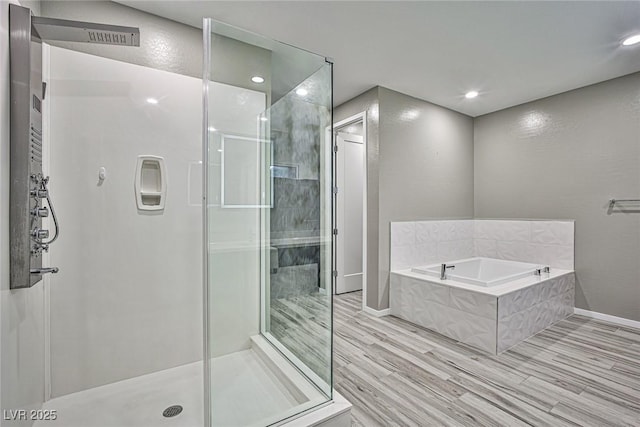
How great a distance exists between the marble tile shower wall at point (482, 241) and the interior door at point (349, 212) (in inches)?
38.0

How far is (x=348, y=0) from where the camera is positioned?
199cm

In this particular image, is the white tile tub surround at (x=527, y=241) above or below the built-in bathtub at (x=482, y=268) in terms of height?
above

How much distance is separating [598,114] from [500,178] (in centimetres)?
119

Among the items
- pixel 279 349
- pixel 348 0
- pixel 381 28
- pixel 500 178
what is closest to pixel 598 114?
pixel 500 178

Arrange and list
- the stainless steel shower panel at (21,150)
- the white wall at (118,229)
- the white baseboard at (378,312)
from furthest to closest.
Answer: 1. the white baseboard at (378,312)
2. the white wall at (118,229)
3. the stainless steel shower panel at (21,150)

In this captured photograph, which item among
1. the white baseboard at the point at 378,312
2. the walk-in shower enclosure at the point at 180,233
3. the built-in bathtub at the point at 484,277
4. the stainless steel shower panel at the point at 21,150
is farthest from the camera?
the white baseboard at the point at 378,312

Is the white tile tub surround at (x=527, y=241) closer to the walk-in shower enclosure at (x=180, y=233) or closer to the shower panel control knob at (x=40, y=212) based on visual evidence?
the walk-in shower enclosure at (x=180, y=233)

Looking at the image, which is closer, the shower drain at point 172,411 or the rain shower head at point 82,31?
the rain shower head at point 82,31

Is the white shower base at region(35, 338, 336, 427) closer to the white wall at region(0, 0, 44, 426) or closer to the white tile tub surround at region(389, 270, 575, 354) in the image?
the white wall at region(0, 0, 44, 426)

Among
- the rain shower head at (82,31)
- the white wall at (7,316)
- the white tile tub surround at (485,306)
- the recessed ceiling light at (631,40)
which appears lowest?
the white tile tub surround at (485,306)

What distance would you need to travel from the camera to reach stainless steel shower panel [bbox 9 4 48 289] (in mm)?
1305

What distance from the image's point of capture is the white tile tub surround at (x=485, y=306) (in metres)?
2.48

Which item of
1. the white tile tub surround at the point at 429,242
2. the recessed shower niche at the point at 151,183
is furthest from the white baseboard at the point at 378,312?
the recessed shower niche at the point at 151,183

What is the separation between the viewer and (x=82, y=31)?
151cm
